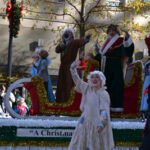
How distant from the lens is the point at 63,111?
6.84 metres

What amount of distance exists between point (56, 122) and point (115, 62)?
5.06ft

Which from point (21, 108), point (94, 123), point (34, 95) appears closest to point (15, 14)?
point (21, 108)

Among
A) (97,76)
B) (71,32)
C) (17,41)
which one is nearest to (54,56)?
(17,41)

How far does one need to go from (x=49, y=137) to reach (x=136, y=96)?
174 centimetres

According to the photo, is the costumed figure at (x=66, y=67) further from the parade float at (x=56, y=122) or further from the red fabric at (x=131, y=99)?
the red fabric at (x=131, y=99)

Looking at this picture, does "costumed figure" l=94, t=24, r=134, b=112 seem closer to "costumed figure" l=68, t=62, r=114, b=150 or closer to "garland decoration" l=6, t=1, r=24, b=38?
"costumed figure" l=68, t=62, r=114, b=150

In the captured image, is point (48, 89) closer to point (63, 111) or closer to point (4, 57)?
point (63, 111)

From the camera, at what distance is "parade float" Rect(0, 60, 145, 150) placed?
6.47 m

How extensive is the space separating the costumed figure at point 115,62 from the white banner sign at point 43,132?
0.95m

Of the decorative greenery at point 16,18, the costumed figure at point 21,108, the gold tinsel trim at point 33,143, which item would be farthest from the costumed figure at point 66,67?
the decorative greenery at point 16,18

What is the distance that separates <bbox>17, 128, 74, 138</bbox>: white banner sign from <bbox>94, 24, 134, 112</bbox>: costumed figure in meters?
0.95

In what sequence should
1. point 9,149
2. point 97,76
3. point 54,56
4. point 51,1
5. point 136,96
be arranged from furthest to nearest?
point 54,56
point 51,1
point 136,96
point 9,149
point 97,76

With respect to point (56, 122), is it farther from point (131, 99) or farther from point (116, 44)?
point (116, 44)

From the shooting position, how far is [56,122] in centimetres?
655
